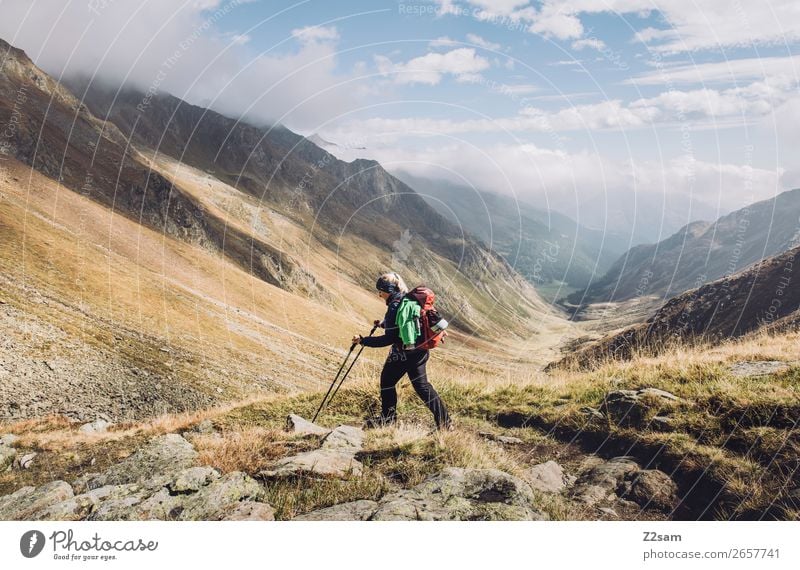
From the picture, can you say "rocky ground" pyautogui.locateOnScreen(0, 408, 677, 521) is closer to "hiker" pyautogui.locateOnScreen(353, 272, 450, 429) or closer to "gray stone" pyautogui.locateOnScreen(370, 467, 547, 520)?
"gray stone" pyautogui.locateOnScreen(370, 467, 547, 520)

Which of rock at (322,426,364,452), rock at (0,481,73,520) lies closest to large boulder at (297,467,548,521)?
rock at (322,426,364,452)

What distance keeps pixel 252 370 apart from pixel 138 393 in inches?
501

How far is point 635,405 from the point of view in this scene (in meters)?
9.34

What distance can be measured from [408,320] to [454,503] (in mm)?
3657

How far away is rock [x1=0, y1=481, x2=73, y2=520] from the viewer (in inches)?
287

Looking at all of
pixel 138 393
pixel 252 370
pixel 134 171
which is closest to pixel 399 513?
pixel 138 393

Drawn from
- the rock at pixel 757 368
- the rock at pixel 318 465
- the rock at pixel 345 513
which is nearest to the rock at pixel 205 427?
the rock at pixel 318 465

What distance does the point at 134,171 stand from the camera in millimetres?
86062

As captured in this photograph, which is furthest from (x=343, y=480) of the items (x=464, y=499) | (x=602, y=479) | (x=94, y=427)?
(x=94, y=427)

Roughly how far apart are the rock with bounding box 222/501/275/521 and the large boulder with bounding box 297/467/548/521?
1.47ft

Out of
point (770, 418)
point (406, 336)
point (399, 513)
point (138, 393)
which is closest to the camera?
point (399, 513)

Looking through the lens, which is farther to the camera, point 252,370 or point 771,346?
point 252,370
